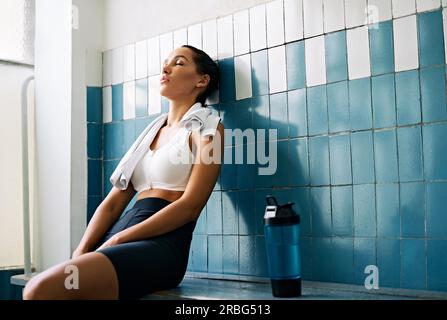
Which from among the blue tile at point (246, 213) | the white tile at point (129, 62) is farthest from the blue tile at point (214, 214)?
the white tile at point (129, 62)

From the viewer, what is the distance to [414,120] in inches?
68.0

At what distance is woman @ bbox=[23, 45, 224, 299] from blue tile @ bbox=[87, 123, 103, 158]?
0.54m

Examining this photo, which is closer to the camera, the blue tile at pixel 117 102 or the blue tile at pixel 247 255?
the blue tile at pixel 247 255

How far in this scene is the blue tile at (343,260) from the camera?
1843mm

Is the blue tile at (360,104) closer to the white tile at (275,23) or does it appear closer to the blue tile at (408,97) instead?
the blue tile at (408,97)

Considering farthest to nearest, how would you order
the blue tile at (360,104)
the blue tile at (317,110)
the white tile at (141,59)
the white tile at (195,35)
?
the white tile at (141,59), the white tile at (195,35), the blue tile at (317,110), the blue tile at (360,104)

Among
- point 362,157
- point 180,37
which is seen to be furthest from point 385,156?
point 180,37

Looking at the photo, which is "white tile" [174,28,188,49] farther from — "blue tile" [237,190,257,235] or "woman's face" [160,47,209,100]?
"blue tile" [237,190,257,235]

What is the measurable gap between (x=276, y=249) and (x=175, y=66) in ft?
3.01

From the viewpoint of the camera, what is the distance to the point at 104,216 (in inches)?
88.2

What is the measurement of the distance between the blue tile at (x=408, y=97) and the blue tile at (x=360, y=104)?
102 millimetres
